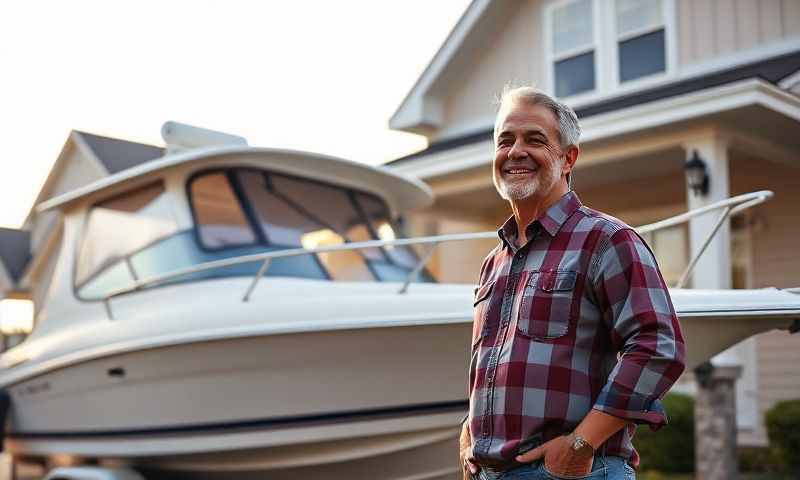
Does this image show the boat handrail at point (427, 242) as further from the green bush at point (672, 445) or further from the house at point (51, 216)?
the house at point (51, 216)

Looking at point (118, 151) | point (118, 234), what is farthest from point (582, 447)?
point (118, 151)

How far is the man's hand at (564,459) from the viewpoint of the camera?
1.93 metres

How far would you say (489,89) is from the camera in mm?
11492

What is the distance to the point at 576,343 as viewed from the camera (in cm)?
203

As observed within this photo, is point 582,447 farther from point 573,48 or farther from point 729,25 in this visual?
point 573,48

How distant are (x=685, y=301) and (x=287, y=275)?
235 cm

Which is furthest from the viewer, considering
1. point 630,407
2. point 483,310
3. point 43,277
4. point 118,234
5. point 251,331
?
point 43,277

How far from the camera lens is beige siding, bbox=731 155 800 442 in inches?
341

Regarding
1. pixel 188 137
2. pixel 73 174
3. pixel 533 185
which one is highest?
pixel 73 174

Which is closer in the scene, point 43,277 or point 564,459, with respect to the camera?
point 564,459

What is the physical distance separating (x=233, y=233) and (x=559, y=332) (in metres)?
3.69

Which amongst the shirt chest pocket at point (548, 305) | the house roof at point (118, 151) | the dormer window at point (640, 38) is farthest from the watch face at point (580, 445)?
the house roof at point (118, 151)

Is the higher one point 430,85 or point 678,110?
point 430,85

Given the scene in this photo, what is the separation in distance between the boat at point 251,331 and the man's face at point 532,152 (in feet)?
5.67
